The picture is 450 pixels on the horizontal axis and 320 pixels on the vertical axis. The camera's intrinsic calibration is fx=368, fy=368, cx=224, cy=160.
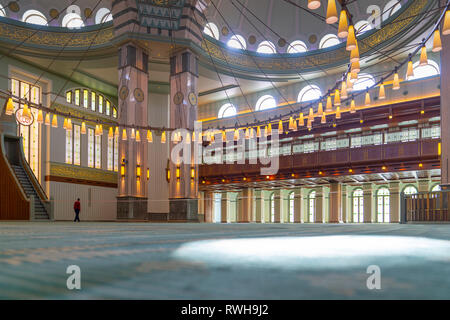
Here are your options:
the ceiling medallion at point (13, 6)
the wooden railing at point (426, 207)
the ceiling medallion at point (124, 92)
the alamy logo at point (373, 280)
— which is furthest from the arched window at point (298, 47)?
the alamy logo at point (373, 280)

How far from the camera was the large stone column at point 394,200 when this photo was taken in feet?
63.0

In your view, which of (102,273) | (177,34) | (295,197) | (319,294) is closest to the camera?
(319,294)

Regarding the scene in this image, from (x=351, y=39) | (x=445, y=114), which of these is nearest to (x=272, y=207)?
(x=445, y=114)

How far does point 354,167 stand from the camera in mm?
16750

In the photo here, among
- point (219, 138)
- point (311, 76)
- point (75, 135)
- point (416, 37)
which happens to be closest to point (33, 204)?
point (75, 135)

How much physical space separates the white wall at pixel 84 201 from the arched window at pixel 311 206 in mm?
11668

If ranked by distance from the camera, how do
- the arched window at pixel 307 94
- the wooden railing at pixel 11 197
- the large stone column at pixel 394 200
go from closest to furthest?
1. the wooden railing at pixel 11 197
2. the large stone column at pixel 394 200
3. the arched window at pixel 307 94

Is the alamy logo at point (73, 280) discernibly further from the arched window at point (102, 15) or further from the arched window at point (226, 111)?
the arched window at point (226, 111)

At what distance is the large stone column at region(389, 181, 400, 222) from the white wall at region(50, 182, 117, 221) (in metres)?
15.0

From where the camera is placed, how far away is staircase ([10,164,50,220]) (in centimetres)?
1281

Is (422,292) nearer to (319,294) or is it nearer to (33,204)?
(319,294)

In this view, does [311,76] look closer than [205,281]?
No

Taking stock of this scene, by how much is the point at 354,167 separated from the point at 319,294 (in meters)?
17.2

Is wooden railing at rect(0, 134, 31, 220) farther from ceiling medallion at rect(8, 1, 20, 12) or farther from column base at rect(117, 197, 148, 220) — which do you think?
ceiling medallion at rect(8, 1, 20, 12)
